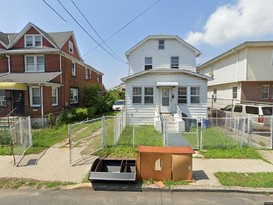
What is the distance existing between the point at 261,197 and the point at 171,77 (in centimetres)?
1097

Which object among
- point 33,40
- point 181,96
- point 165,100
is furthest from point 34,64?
point 181,96

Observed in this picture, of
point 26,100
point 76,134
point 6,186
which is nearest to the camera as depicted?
point 6,186

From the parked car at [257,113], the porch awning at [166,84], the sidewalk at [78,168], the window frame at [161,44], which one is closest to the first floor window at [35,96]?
the sidewalk at [78,168]

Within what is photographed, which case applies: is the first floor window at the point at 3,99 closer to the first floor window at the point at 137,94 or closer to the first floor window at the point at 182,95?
the first floor window at the point at 137,94

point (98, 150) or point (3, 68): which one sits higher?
point (3, 68)

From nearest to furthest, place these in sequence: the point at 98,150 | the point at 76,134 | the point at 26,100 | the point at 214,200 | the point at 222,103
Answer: the point at 214,200, the point at 98,150, the point at 76,134, the point at 26,100, the point at 222,103

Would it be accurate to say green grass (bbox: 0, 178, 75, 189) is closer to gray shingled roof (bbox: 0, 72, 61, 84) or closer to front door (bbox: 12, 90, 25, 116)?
gray shingled roof (bbox: 0, 72, 61, 84)

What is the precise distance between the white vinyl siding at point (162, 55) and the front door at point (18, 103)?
9346 millimetres

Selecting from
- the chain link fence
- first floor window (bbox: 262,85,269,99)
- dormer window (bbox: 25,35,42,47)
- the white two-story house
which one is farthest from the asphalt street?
first floor window (bbox: 262,85,269,99)

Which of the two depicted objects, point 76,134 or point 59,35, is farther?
point 59,35

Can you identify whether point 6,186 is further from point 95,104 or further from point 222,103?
point 222,103


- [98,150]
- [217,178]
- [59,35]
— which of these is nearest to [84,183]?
[98,150]

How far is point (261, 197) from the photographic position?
14.9 ft

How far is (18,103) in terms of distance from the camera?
14742mm
